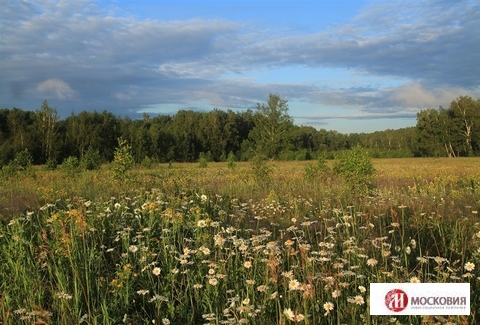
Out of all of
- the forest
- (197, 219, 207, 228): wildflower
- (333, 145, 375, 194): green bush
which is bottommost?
(197, 219, 207, 228): wildflower

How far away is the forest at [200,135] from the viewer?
182 ft

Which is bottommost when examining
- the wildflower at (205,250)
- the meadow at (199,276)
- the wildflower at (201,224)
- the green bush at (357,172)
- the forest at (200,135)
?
the meadow at (199,276)

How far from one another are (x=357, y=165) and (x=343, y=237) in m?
6.46

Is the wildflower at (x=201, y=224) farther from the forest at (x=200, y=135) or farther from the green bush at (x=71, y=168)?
the forest at (x=200, y=135)

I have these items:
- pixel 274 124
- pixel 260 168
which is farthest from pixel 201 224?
pixel 274 124

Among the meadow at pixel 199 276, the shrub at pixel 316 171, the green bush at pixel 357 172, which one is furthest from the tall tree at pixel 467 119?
the meadow at pixel 199 276

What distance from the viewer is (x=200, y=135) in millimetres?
86625

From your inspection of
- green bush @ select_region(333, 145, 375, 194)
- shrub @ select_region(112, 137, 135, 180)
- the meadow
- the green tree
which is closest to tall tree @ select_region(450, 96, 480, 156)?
the green tree

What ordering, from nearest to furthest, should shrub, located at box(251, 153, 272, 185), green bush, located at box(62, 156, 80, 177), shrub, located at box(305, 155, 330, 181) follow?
shrub, located at box(251, 153, 272, 185)
shrub, located at box(305, 155, 330, 181)
green bush, located at box(62, 156, 80, 177)

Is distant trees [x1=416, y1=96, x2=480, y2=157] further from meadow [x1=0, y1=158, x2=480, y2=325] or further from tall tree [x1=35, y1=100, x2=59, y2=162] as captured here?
meadow [x1=0, y1=158, x2=480, y2=325]

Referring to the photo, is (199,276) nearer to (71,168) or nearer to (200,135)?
(71,168)

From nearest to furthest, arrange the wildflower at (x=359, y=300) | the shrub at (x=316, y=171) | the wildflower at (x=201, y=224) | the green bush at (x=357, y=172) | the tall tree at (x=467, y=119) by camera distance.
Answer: the wildflower at (x=359, y=300) < the wildflower at (x=201, y=224) < the green bush at (x=357, y=172) < the shrub at (x=316, y=171) < the tall tree at (x=467, y=119)

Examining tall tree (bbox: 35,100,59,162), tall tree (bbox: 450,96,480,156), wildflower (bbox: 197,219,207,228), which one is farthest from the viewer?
tall tree (bbox: 450,96,480,156)

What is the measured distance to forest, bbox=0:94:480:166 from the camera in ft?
182
